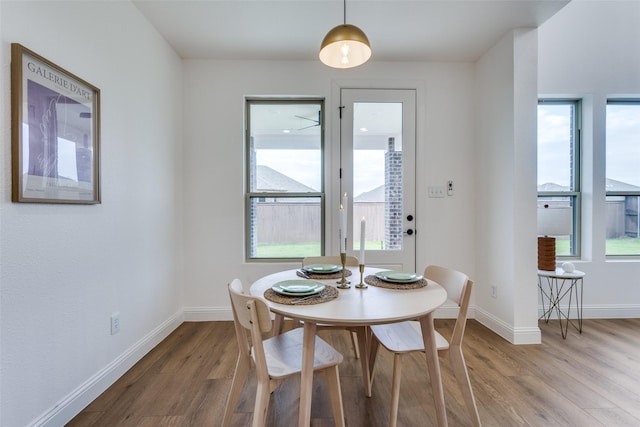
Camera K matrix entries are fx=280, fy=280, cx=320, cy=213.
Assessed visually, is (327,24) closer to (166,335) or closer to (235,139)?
(235,139)

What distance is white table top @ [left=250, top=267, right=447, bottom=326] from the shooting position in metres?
1.06

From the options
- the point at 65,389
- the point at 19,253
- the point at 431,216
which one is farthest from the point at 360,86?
the point at 65,389

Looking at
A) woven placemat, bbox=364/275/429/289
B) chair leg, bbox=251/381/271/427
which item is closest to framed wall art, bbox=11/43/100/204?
chair leg, bbox=251/381/271/427

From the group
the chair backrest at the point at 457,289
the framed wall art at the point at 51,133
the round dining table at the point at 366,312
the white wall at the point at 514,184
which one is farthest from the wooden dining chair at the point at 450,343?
the framed wall art at the point at 51,133

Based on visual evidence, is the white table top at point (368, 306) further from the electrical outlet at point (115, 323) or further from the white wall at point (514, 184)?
the white wall at point (514, 184)

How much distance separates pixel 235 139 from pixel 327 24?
1.30m

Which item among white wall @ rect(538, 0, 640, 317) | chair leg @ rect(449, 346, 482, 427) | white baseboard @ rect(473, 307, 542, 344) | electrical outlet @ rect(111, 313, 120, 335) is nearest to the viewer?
chair leg @ rect(449, 346, 482, 427)

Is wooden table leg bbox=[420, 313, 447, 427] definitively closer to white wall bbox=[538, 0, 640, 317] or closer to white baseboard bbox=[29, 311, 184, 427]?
white baseboard bbox=[29, 311, 184, 427]

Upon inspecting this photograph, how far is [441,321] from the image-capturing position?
9.12 feet

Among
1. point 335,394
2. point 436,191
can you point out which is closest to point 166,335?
point 335,394

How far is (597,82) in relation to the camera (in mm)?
2734

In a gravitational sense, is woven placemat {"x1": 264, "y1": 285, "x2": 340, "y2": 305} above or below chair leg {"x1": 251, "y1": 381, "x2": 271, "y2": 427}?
above

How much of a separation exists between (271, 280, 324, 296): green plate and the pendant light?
1.26m

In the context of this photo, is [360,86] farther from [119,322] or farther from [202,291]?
[119,322]
